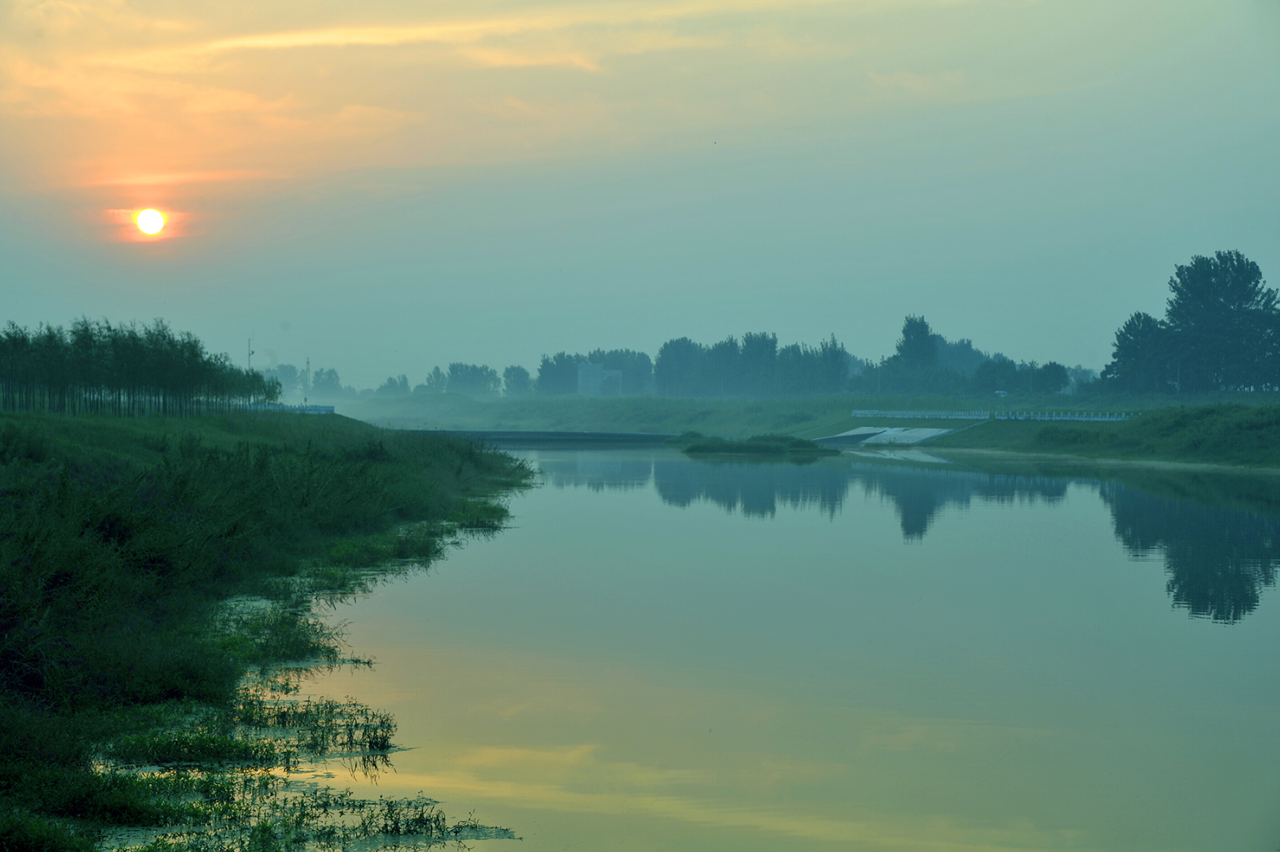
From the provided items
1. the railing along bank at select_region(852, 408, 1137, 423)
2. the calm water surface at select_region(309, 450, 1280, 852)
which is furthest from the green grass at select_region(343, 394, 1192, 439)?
the calm water surface at select_region(309, 450, 1280, 852)

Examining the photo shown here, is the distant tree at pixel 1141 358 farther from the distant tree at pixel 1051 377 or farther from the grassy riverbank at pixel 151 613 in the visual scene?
the grassy riverbank at pixel 151 613

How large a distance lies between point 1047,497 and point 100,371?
42.2m

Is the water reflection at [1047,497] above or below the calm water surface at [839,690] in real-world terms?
above

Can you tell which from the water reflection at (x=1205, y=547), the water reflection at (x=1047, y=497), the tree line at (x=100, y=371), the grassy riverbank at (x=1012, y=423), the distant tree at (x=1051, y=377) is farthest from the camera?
the distant tree at (x=1051, y=377)

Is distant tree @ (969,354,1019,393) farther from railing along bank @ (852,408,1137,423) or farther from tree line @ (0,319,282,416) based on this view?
tree line @ (0,319,282,416)

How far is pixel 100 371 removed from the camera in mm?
52469

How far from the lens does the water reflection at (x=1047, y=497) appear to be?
82.6ft

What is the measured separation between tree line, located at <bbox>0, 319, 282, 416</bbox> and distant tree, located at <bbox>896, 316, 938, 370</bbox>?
129276mm

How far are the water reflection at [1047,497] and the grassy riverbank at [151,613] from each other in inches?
613

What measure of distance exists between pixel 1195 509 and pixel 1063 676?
29.0 m

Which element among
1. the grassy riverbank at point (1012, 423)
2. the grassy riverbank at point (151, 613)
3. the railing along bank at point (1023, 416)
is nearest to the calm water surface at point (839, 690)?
the grassy riverbank at point (151, 613)

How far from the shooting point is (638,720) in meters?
13.0

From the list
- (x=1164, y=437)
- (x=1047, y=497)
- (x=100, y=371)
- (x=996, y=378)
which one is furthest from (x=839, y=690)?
(x=996, y=378)

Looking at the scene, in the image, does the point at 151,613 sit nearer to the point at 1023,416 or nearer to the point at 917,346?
the point at 1023,416
